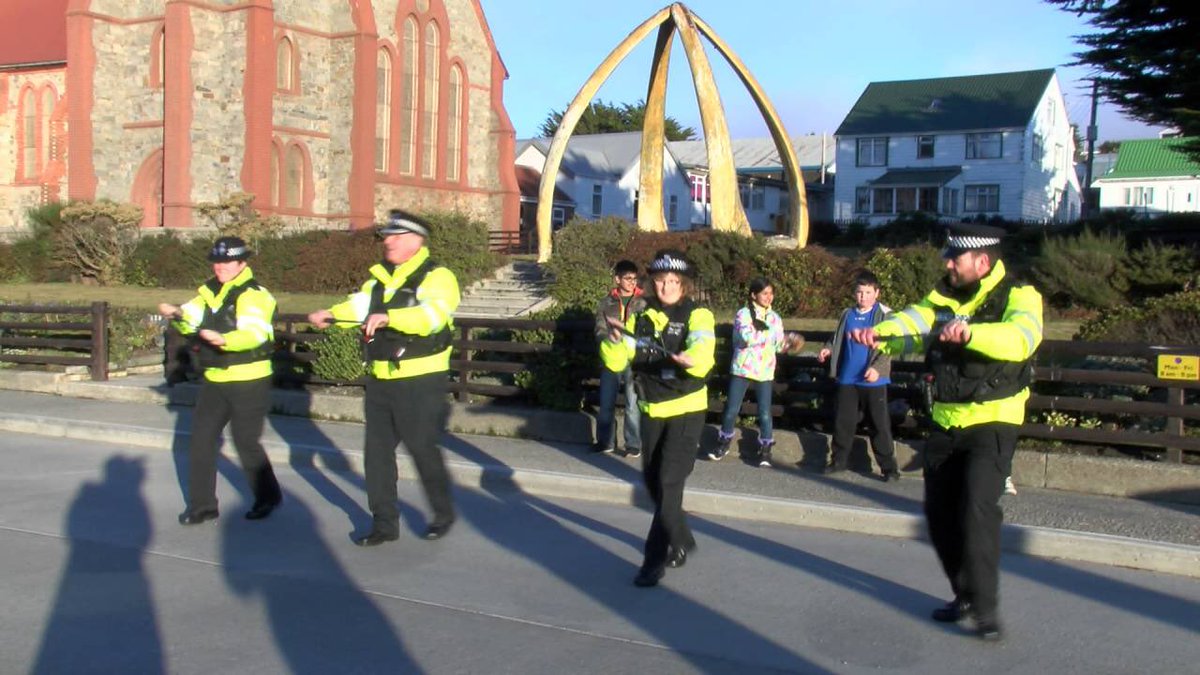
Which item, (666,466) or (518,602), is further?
(666,466)

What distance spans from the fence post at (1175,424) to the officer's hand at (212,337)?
6.72 metres

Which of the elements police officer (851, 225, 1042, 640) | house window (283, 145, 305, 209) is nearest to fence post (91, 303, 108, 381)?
police officer (851, 225, 1042, 640)

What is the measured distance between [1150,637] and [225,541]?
541 centimetres

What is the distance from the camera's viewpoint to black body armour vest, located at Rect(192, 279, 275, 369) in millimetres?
7480

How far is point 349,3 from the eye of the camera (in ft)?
142

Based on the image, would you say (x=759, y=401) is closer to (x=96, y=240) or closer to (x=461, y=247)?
(x=461, y=247)

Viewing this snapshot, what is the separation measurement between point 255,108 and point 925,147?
34271 millimetres

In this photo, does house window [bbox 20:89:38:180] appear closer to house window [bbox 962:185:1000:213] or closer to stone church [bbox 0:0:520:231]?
stone church [bbox 0:0:520:231]

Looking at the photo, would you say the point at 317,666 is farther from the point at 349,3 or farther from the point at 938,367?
the point at 349,3

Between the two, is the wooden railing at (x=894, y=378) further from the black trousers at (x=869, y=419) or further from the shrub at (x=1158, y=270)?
the shrub at (x=1158, y=270)

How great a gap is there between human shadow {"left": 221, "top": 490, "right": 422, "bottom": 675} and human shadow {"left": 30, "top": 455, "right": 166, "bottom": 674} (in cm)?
54

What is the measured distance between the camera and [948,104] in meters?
59.1

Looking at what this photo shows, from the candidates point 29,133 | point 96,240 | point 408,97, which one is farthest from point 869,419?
point 29,133

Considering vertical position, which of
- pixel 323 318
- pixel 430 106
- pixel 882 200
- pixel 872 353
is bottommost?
pixel 872 353
